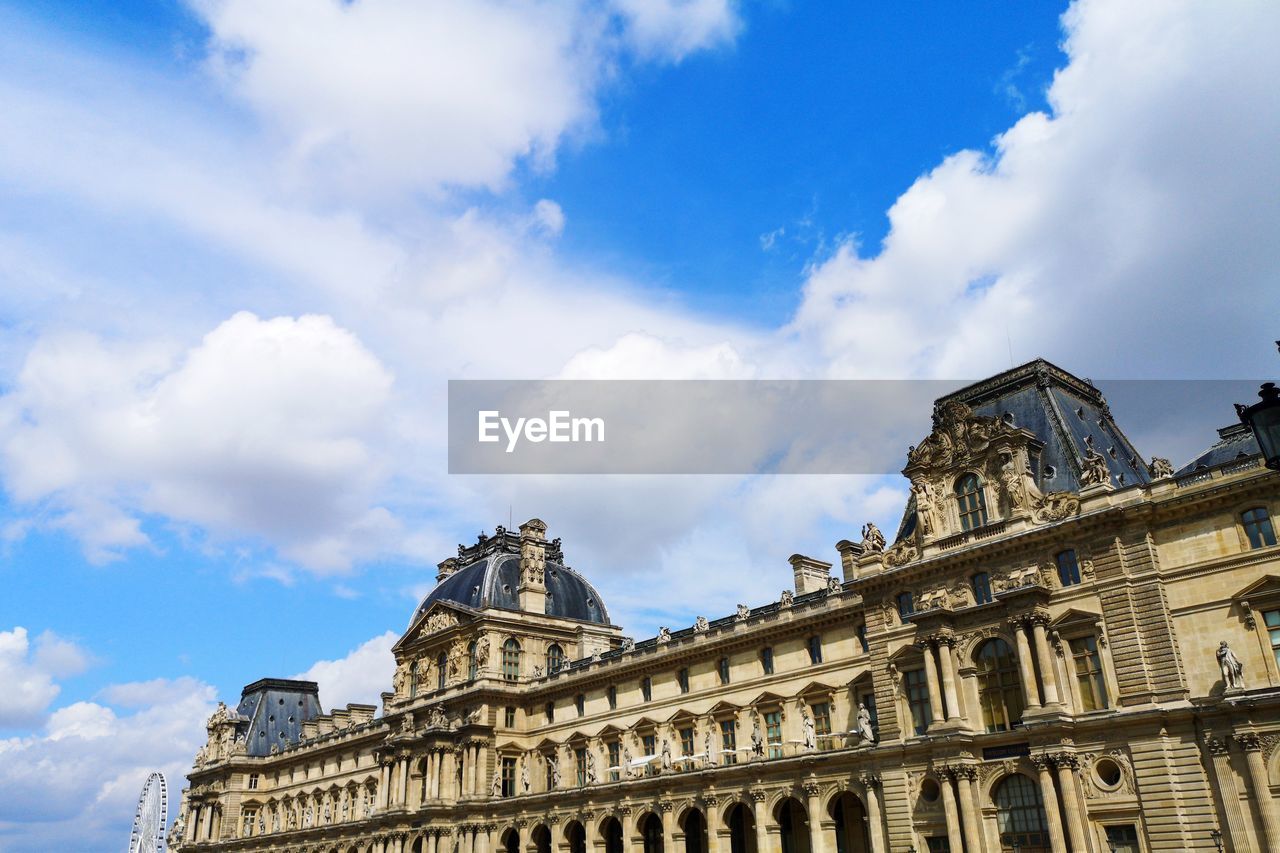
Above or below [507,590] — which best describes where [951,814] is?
below

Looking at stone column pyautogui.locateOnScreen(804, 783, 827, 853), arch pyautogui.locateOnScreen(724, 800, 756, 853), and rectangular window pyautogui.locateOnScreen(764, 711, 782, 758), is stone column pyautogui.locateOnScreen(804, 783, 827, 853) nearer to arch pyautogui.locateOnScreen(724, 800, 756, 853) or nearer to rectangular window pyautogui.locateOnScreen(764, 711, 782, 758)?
rectangular window pyautogui.locateOnScreen(764, 711, 782, 758)

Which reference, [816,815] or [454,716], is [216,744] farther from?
[816,815]

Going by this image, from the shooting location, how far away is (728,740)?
2237 inches

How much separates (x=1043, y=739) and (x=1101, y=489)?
9.75 metres

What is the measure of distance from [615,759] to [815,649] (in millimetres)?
17426

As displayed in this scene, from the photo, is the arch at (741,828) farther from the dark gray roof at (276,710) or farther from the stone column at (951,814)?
the dark gray roof at (276,710)

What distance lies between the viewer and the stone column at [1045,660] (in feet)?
129

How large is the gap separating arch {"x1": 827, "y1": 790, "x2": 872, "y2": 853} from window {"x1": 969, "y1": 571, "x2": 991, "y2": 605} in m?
12.0

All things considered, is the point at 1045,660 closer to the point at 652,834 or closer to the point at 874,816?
the point at 874,816

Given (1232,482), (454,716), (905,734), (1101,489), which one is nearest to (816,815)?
(905,734)

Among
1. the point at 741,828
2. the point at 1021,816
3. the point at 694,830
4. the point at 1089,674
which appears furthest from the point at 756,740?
the point at 1089,674

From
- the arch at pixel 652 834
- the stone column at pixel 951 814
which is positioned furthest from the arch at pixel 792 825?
the stone column at pixel 951 814

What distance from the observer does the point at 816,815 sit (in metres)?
49.0

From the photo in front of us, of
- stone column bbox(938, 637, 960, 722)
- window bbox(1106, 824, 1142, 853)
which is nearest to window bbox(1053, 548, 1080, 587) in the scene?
stone column bbox(938, 637, 960, 722)
